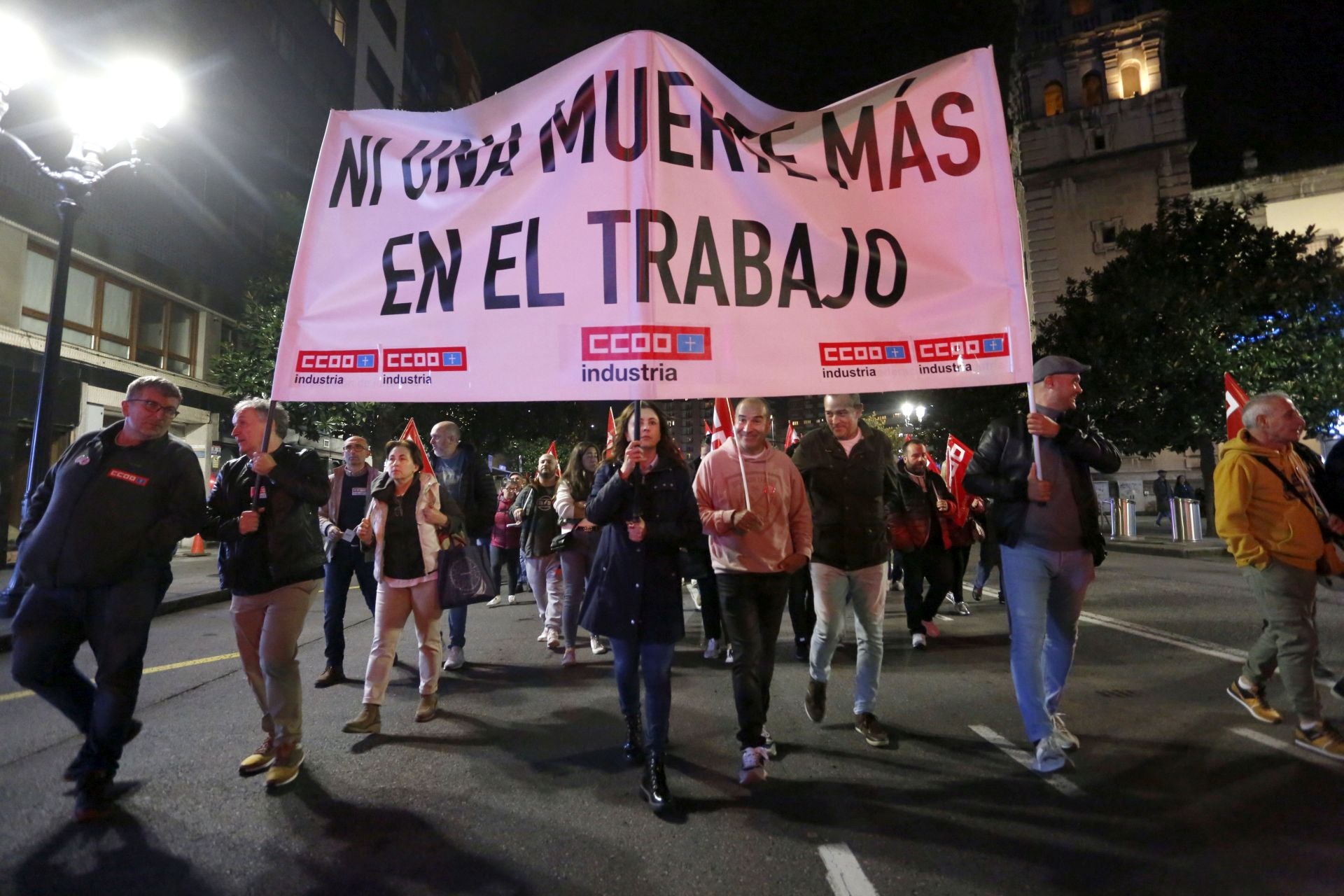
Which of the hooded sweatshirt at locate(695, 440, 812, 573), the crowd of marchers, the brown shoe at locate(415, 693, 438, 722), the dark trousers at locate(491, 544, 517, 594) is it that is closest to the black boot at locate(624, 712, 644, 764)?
the crowd of marchers

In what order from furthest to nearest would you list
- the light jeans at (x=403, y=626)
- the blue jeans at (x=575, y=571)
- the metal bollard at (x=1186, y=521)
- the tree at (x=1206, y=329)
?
the metal bollard at (x=1186, y=521)
the tree at (x=1206, y=329)
the blue jeans at (x=575, y=571)
the light jeans at (x=403, y=626)

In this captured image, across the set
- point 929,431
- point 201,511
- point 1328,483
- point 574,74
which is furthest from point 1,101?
point 929,431

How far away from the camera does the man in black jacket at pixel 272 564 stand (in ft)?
12.5

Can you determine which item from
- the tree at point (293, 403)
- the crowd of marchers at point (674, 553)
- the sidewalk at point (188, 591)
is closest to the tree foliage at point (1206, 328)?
the tree at point (293, 403)

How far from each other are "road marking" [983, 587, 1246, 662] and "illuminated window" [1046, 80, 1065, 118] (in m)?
44.9

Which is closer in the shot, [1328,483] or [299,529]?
[299,529]

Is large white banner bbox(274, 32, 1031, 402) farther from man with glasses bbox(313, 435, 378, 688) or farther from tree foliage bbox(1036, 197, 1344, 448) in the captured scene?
tree foliage bbox(1036, 197, 1344, 448)

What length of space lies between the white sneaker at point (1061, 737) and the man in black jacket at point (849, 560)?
33.8 inches

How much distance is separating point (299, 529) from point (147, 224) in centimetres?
1880

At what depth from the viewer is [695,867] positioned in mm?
2799

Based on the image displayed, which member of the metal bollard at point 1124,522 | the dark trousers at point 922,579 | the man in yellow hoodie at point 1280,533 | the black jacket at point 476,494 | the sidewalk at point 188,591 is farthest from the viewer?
the metal bollard at point 1124,522

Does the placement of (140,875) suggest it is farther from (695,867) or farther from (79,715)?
(695,867)

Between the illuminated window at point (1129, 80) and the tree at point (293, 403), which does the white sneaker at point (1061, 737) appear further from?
the illuminated window at point (1129, 80)

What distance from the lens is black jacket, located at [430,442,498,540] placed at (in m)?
6.22
